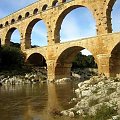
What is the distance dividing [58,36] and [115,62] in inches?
481

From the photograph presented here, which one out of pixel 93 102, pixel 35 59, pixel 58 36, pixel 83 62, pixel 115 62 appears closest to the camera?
pixel 93 102

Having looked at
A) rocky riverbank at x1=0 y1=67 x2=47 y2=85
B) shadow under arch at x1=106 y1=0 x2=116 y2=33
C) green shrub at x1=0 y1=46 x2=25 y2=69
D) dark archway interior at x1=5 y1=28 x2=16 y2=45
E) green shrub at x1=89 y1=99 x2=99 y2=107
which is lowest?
green shrub at x1=89 y1=99 x2=99 y2=107

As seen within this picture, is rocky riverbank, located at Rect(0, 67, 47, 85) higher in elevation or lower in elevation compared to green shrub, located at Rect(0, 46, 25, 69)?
lower

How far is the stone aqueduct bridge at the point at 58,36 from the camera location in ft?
103

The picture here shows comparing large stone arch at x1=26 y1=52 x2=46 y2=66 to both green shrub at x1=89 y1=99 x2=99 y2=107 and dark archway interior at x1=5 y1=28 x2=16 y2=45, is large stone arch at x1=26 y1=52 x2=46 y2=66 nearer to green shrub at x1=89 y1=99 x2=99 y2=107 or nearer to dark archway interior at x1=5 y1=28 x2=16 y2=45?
dark archway interior at x1=5 y1=28 x2=16 y2=45

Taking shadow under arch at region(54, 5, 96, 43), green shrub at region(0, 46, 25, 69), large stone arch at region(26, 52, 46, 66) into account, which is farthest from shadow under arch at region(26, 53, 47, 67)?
shadow under arch at region(54, 5, 96, 43)

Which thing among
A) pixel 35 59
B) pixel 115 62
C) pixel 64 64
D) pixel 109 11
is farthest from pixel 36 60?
pixel 115 62

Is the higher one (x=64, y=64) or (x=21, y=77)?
(x=64, y=64)

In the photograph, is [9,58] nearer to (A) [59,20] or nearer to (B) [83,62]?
(A) [59,20]

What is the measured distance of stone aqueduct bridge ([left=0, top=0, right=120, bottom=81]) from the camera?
1231 inches

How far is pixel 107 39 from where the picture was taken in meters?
31.1

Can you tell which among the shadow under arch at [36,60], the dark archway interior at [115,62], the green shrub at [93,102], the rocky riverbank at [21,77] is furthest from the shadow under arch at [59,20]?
the green shrub at [93,102]

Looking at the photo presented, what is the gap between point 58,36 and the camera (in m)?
40.9

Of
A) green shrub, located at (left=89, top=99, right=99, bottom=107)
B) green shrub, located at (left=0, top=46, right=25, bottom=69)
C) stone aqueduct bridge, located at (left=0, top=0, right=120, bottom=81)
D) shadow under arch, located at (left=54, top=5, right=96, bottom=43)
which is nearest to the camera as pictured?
green shrub, located at (left=89, top=99, right=99, bottom=107)
